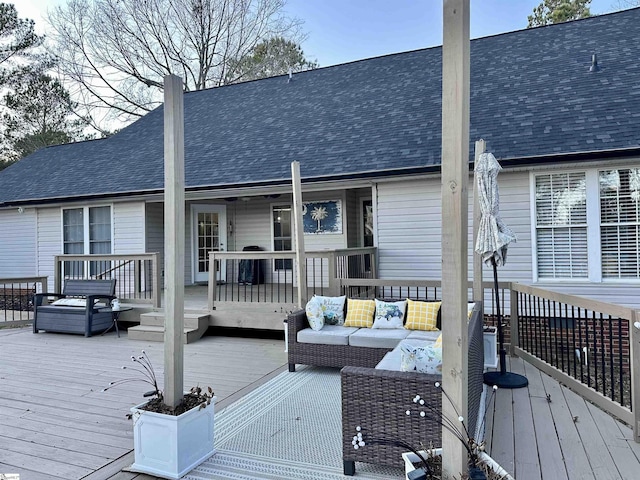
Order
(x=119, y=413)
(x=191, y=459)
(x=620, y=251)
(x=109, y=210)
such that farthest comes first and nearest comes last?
(x=109, y=210)
(x=620, y=251)
(x=119, y=413)
(x=191, y=459)

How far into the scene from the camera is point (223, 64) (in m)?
19.2

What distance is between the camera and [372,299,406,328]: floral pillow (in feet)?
17.0

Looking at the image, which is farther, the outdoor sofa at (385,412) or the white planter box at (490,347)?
the white planter box at (490,347)

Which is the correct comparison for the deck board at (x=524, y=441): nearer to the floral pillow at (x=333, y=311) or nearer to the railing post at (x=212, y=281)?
the floral pillow at (x=333, y=311)

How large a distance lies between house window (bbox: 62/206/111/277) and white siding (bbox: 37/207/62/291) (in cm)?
21

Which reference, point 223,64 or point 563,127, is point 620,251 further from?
point 223,64

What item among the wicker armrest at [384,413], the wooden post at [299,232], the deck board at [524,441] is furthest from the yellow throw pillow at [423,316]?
the wicker armrest at [384,413]

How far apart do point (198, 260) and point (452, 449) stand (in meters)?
9.74

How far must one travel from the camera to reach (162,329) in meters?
7.11

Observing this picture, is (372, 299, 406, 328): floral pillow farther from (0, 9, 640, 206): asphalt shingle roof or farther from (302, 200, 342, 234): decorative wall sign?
(302, 200, 342, 234): decorative wall sign

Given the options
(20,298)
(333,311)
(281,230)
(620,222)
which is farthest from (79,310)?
(620,222)

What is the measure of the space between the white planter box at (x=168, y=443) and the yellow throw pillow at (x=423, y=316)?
9.37ft

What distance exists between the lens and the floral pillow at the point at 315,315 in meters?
5.20

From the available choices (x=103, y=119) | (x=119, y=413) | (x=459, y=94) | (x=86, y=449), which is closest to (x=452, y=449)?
(x=459, y=94)
